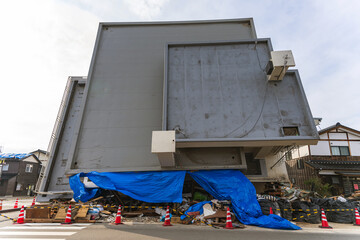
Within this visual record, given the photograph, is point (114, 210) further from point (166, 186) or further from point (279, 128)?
point (279, 128)

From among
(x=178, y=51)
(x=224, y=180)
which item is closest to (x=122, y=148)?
(x=224, y=180)

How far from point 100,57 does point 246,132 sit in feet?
38.3

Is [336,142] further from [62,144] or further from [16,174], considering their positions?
[16,174]

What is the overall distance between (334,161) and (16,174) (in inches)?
1783

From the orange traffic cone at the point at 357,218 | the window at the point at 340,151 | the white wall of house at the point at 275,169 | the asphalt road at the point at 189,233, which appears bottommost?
the asphalt road at the point at 189,233

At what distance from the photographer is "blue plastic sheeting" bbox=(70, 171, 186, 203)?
A: 30.3 ft

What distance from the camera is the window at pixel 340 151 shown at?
2070 cm

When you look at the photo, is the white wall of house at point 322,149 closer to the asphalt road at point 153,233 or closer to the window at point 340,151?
the window at point 340,151

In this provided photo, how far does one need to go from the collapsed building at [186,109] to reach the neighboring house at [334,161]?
332 inches

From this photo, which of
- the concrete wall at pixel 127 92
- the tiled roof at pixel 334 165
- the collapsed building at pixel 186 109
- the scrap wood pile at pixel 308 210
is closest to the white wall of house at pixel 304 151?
the tiled roof at pixel 334 165

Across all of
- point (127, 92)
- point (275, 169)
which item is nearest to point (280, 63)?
point (275, 169)

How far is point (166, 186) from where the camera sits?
31.4 feet

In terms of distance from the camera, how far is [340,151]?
20844 mm

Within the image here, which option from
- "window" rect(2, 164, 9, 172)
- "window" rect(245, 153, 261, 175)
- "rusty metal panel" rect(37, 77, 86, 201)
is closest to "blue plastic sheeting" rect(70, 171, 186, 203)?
"rusty metal panel" rect(37, 77, 86, 201)
